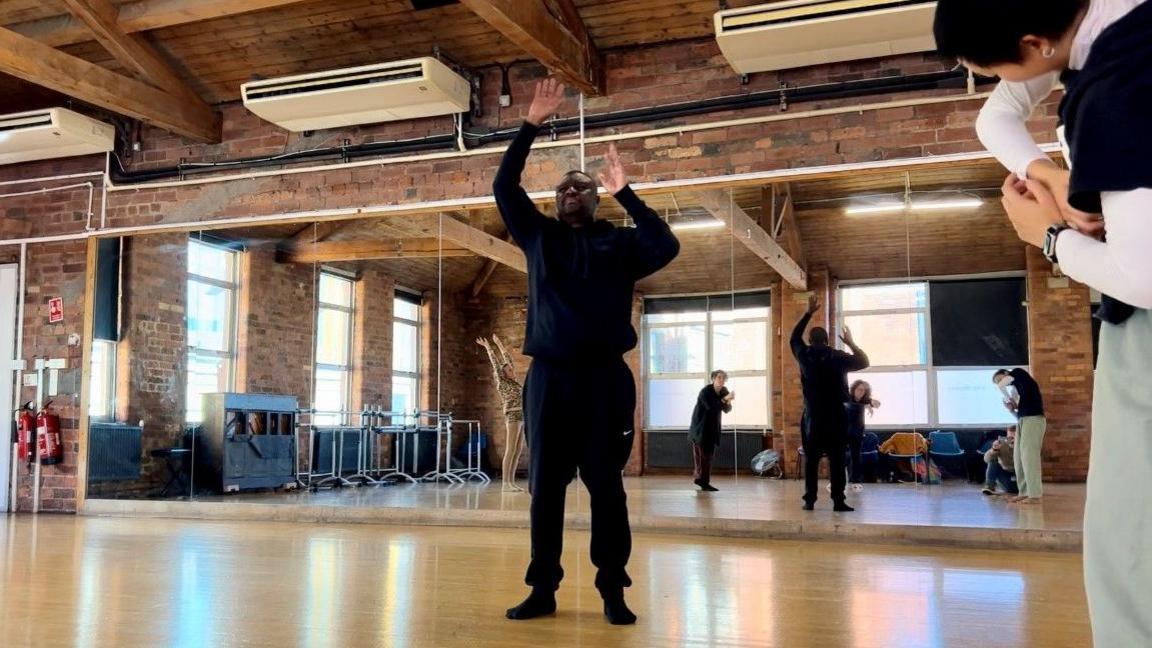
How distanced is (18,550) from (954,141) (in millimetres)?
6137

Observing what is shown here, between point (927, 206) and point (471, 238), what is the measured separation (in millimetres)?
4657

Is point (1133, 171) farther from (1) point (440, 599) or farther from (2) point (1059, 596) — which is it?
(2) point (1059, 596)

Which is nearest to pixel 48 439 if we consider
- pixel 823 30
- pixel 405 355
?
pixel 405 355

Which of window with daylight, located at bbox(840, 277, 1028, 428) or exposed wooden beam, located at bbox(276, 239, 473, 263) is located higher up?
exposed wooden beam, located at bbox(276, 239, 473, 263)

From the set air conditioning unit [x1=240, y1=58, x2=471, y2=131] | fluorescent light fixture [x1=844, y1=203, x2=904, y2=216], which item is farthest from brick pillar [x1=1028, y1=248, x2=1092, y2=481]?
air conditioning unit [x1=240, y1=58, x2=471, y2=131]

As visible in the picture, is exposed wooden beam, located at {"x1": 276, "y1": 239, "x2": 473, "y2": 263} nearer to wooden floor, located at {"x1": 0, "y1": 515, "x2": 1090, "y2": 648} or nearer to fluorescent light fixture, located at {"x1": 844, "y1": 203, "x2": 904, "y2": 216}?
fluorescent light fixture, located at {"x1": 844, "y1": 203, "x2": 904, "y2": 216}

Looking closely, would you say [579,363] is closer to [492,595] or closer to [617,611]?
[617,611]

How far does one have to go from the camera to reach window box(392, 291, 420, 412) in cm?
1045

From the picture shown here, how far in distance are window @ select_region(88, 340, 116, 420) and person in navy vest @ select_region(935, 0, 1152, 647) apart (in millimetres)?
9166

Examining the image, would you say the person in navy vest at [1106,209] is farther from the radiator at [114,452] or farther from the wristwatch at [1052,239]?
the radiator at [114,452]

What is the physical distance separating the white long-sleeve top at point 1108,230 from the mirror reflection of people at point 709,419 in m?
8.43

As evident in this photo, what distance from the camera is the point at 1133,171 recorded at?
773 millimetres

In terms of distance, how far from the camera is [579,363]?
9.61 ft

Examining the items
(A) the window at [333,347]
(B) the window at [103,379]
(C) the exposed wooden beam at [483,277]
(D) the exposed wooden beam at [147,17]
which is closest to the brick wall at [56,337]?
(B) the window at [103,379]
